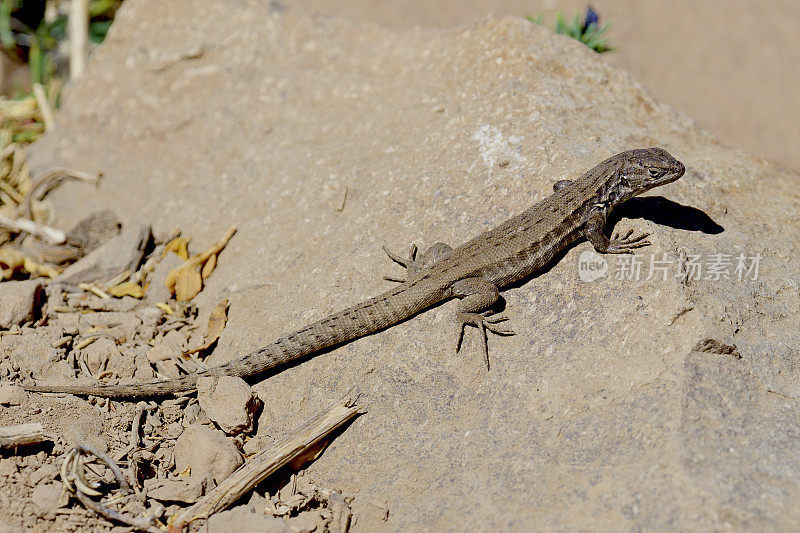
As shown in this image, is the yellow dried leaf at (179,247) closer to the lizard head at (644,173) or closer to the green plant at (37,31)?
the lizard head at (644,173)

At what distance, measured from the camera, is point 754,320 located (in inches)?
204

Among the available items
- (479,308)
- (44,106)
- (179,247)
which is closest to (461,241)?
(479,308)

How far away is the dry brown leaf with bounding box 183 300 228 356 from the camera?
6047mm

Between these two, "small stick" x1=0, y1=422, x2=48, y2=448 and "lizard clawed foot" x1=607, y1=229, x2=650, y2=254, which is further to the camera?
"lizard clawed foot" x1=607, y1=229, x2=650, y2=254

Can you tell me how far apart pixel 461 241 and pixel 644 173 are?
1642 millimetres

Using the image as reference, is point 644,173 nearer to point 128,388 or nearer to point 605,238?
point 605,238

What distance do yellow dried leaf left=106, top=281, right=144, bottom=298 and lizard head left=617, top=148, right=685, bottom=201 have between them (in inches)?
182

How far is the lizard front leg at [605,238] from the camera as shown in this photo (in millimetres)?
5516

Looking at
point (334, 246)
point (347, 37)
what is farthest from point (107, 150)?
point (334, 246)

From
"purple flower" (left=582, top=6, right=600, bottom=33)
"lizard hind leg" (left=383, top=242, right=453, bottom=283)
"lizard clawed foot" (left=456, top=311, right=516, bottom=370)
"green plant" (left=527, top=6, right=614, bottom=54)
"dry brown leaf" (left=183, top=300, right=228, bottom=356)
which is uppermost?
"purple flower" (left=582, top=6, right=600, bottom=33)

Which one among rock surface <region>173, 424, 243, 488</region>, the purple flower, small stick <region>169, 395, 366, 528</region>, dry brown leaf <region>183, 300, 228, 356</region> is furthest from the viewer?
the purple flower

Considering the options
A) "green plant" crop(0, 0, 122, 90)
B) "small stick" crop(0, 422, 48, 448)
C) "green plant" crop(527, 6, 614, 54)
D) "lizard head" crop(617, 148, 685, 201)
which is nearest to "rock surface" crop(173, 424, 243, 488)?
"small stick" crop(0, 422, 48, 448)

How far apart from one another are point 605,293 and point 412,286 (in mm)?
1539

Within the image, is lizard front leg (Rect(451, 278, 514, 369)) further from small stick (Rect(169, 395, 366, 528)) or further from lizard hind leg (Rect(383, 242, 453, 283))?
small stick (Rect(169, 395, 366, 528))
